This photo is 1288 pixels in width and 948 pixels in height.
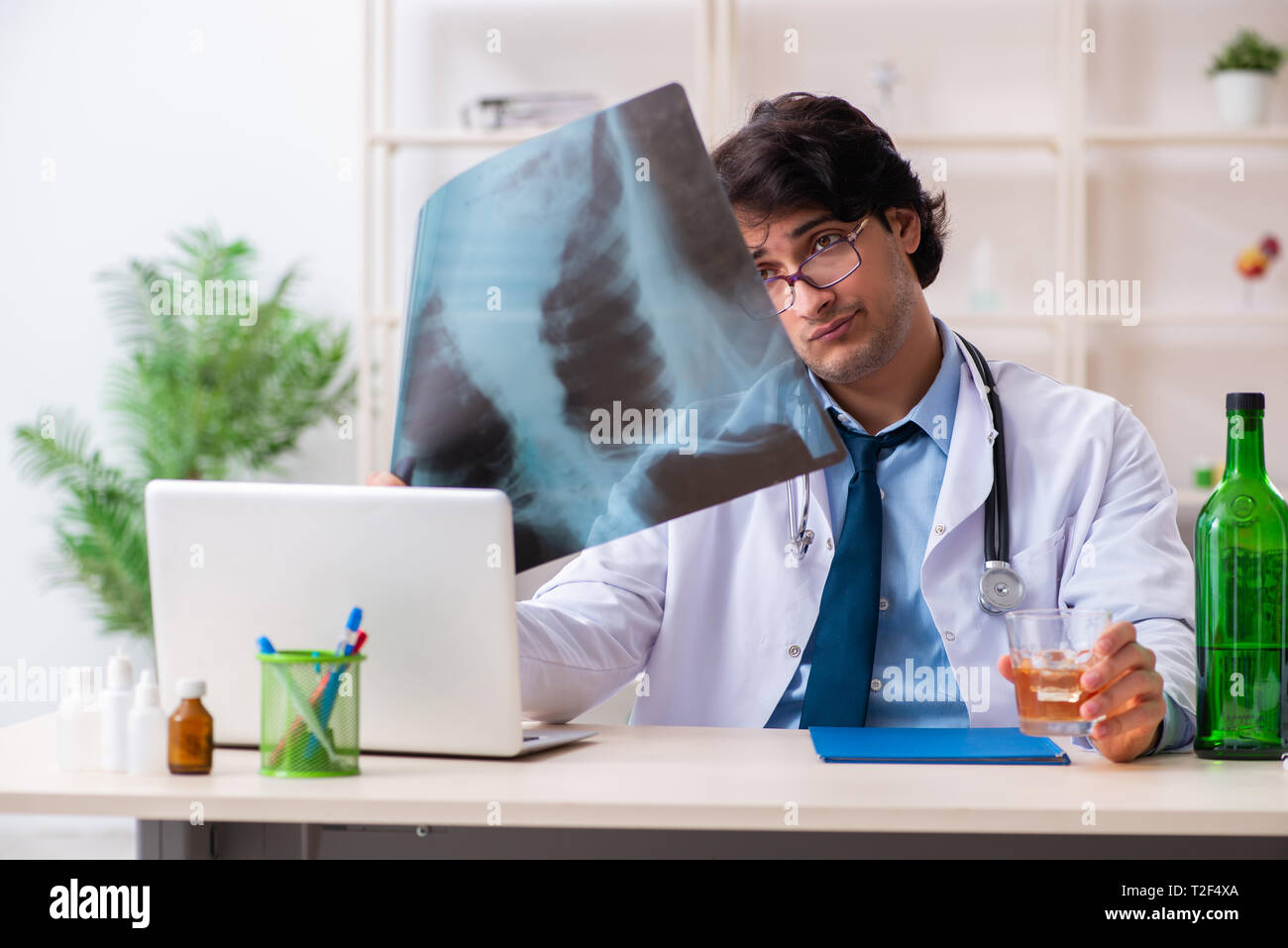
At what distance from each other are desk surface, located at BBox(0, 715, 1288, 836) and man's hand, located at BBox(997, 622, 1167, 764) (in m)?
0.02

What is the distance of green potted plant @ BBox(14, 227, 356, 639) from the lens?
352 centimetres

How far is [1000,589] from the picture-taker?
147 centimetres

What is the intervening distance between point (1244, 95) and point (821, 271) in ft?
7.76

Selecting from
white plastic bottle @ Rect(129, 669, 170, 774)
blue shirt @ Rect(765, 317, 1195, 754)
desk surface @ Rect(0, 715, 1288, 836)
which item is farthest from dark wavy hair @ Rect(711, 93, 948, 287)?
white plastic bottle @ Rect(129, 669, 170, 774)

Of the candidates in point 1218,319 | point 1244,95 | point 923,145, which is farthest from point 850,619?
point 1244,95

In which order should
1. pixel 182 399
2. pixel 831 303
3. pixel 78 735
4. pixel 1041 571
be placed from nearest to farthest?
pixel 78 735 < pixel 1041 571 < pixel 831 303 < pixel 182 399

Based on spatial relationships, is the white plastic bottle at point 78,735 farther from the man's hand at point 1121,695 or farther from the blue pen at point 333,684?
the man's hand at point 1121,695

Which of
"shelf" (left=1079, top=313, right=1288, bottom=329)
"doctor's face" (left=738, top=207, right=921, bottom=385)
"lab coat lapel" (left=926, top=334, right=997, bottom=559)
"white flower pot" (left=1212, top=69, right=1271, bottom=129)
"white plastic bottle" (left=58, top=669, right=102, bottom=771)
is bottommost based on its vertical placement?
"white plastic bottle" (left=58, top=669, right=102, bottom=771)

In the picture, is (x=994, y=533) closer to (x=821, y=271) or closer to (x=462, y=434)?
(x=821, y=271)

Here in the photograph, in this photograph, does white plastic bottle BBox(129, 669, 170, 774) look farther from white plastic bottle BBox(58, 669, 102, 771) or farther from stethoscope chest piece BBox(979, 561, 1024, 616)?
stethoscope chest piece BBox(979, 561, 1024, 616)

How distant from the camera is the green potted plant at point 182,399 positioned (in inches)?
139
